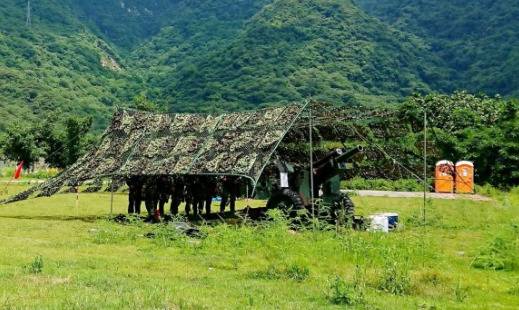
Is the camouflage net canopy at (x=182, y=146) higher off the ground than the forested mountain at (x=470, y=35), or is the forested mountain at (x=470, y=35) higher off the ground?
the forested mountain at (x=470, y=35)

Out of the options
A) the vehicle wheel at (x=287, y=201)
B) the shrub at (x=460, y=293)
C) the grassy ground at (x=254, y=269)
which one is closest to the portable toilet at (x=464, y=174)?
the grassy ground at (x=254, y=269)

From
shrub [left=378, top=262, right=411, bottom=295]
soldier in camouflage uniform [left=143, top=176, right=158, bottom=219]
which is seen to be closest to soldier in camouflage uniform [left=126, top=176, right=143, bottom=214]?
soldier in camouflage uniform [left=143, top=176, right=158, bottom=219]

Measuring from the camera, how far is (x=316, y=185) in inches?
898

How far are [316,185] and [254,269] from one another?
10369mm

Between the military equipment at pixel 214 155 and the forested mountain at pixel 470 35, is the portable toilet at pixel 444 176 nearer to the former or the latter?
the military equipment at pixel 214 155

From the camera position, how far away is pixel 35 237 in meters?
17.7

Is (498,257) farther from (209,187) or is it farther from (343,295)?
(209,187)

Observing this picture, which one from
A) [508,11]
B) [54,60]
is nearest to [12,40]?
[54,60]

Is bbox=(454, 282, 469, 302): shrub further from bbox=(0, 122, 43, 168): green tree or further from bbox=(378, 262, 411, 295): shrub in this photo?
bbox=(0, 122, 43, 168): green tree

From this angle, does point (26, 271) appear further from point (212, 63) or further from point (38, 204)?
point (212, 63)

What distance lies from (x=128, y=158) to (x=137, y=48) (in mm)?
180874

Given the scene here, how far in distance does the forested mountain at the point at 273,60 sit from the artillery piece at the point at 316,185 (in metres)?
89.5

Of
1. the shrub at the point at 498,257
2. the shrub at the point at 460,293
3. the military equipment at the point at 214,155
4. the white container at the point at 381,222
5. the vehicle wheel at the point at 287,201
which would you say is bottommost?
the shrub at the point at 460,293

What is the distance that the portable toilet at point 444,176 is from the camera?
1586 inches
